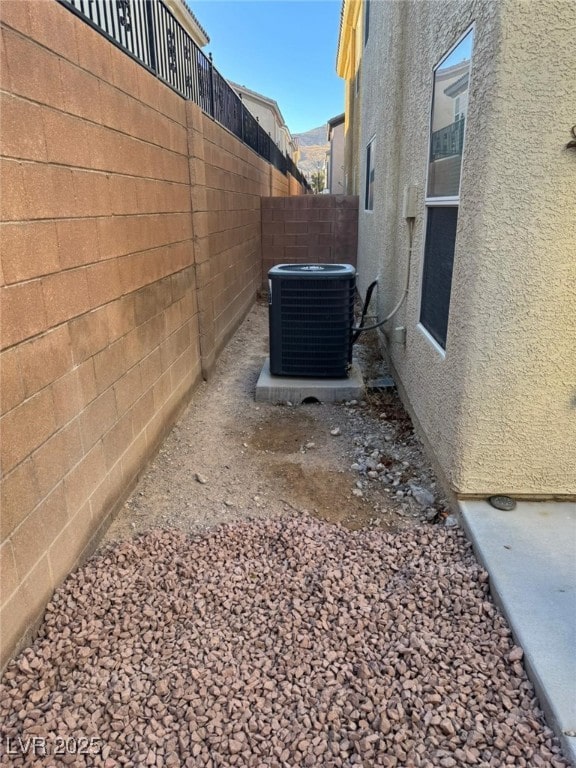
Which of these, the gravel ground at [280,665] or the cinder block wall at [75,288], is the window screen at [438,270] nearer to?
the gravel ground at [280,665]

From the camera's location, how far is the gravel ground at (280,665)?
165 centimetres

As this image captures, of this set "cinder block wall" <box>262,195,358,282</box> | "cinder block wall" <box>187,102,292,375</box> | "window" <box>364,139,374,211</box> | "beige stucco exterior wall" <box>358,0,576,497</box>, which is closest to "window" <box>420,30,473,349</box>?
"beige stucco exterior wall" <box>358,0,576,497</box>

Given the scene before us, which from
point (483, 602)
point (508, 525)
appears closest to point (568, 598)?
point (483, 602)

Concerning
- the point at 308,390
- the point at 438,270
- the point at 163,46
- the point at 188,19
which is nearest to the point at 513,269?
the point at 438,270

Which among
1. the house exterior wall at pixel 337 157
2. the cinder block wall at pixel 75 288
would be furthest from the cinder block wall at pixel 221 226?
the house exterior wall at pixel 337 157

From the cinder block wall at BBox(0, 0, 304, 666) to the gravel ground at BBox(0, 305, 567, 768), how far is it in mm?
252

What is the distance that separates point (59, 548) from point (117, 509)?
702mm

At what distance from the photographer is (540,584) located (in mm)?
2172

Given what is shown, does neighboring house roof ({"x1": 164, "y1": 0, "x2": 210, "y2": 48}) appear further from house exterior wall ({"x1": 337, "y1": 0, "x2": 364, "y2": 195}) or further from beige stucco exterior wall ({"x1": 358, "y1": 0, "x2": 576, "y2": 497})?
beige stucco exterior wall ({"x1": 358, "y1": 0, "x2": 576, "y2": 497})

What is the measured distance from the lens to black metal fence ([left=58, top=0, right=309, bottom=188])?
9.56ft

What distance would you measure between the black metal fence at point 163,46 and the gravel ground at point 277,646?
2.69 metres

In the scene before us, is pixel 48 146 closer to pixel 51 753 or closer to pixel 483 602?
pixel 51 753

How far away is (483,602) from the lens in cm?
218

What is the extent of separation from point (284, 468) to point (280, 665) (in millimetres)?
1725
